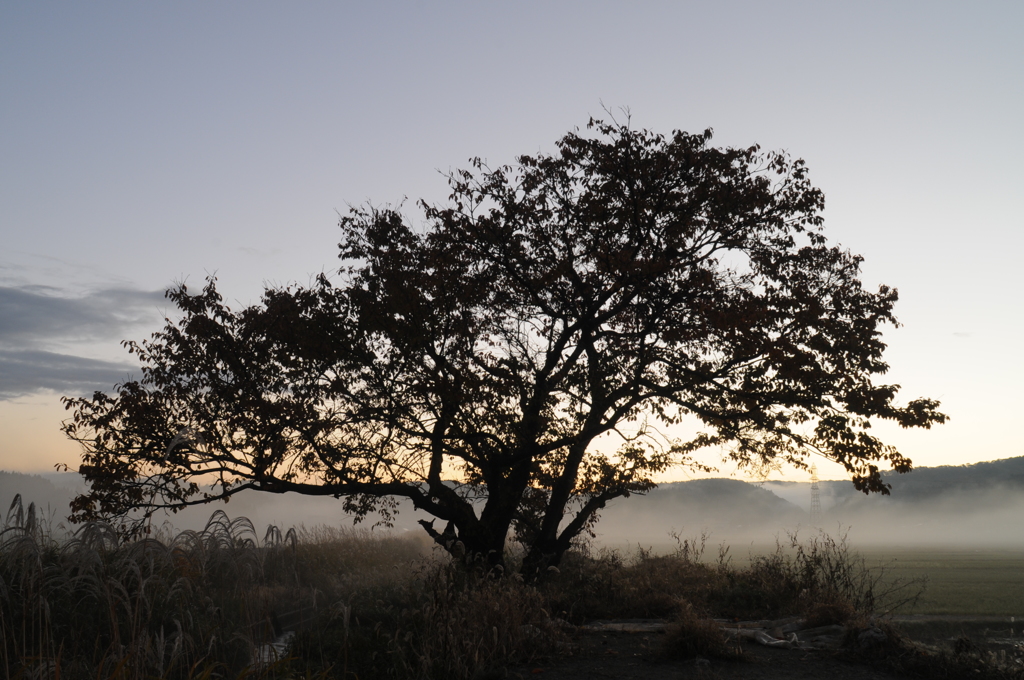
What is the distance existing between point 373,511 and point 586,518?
5.49 meters

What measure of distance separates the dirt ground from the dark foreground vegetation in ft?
0.73

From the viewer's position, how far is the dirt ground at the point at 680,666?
7.55 m

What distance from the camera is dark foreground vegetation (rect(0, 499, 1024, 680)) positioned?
458 centimetres

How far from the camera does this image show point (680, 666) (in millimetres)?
8000

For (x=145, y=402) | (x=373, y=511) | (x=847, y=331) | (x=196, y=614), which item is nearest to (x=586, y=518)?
(x=373, y=511)

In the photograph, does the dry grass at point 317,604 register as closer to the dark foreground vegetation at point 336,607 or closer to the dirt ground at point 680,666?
the dark foreground vegetation at point 336,607

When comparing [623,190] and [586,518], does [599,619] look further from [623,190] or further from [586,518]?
[623,190]

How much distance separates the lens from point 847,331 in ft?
44.9

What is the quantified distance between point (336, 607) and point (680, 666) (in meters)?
4.33

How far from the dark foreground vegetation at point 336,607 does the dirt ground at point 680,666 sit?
0.22 m

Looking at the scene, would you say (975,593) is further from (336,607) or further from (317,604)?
(317,604)

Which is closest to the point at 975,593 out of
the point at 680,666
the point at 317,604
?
the point at 680,666

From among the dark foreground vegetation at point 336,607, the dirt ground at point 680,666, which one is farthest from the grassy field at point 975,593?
the dirt ground at point 680,666

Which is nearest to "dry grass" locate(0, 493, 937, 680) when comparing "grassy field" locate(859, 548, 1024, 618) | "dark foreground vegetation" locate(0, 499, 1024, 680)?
"dark foreground vegetation" locate(0, 499, 1024, 680)
